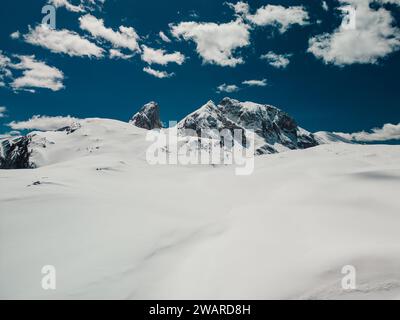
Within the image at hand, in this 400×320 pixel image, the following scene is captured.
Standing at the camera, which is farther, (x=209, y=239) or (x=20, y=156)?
(x=20, y=156)

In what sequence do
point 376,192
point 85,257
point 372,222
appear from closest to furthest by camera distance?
1. point 85,257
2. point 372,222
3. point 376,192

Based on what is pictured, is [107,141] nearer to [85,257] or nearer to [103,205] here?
[103,205]

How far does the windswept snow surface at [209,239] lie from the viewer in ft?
24.2

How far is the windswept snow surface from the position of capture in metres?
7.36

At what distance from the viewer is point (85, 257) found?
8.99m

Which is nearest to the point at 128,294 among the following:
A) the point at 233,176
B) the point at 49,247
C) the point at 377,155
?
the point at 49,247

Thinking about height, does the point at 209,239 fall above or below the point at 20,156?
below

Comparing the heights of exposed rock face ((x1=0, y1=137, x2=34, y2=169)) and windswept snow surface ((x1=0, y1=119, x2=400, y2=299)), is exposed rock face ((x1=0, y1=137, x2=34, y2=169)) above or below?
above

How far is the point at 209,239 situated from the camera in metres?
10.3

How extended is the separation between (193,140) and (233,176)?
27.6 meters

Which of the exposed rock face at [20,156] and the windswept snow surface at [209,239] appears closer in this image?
the windswept snow surface at [209,239]

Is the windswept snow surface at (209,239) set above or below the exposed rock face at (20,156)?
below
